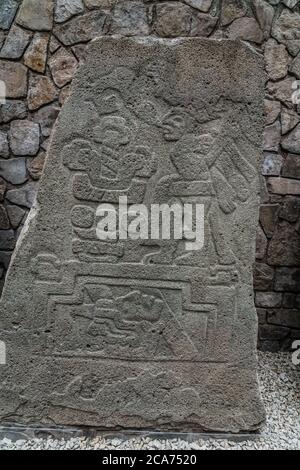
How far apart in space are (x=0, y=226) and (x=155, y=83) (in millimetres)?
1709

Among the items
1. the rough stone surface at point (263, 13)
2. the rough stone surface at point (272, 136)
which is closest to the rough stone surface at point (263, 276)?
the rough stone surface at point (272, 136)

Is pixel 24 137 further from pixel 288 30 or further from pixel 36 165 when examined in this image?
pixel 288 30

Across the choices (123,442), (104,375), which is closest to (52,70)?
(104,375)

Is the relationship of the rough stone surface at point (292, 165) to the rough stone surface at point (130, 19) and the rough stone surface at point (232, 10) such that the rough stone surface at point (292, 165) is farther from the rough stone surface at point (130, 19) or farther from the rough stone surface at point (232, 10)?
the rough stone surface at point (130, 19)

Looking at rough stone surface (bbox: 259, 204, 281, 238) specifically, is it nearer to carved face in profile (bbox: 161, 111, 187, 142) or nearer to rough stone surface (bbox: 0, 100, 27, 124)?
carved face in profile (bbox: 161, 111, 187, 142)

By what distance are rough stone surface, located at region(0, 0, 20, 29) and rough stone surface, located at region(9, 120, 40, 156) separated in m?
0.62

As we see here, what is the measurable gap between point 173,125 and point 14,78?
5.01 ft

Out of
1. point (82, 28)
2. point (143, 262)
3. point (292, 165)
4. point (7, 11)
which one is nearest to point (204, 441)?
point (143, 262)

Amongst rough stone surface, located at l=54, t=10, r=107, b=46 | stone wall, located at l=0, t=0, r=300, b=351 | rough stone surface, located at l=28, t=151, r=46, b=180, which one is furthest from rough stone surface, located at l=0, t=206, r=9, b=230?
rough stone surface, located at l=54, t=10, r=107, b=46

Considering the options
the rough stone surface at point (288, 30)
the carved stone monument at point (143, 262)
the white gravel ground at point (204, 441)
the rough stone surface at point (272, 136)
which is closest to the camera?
the carved stone monument at point (143, 262)

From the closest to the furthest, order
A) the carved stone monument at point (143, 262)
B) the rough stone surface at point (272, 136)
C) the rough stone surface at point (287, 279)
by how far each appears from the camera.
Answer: the carved stone monument at point (143, 262) → the rough stone surface at point (272, 136) → the rough stone surface at point (287, 279)

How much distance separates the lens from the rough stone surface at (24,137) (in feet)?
9.50

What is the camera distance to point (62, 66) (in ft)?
9.32

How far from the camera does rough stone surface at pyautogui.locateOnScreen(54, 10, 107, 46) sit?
109 inches
